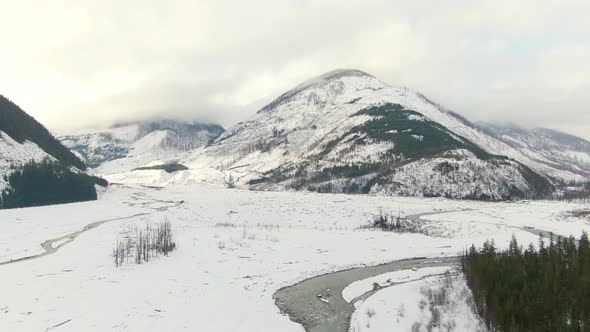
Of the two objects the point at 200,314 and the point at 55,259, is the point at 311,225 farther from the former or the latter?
the point at 200,314

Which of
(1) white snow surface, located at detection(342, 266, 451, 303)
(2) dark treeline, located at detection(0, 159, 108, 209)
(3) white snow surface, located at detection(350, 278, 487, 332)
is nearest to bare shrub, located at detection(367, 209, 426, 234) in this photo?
(1) white snow surface, located at detection(342, 266, 451, 303)

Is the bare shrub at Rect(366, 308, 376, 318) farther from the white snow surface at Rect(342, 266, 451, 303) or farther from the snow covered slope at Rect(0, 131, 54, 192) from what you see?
the snow covered slope at Rect(0, 131, 54, 192)

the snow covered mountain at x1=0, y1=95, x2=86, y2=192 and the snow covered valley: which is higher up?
the snow covered mountain at x1=0, y1=95, x2=86, y2=192

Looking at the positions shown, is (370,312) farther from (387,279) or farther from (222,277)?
(222,277)

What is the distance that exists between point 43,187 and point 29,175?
5.92m

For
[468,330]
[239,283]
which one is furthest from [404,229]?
[468,330]

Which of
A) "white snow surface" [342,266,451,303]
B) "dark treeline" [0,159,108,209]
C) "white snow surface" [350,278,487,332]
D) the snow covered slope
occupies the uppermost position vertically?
the snow covered slope

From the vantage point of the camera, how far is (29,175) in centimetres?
14338

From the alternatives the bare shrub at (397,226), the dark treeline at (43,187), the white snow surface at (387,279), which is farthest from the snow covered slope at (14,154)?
the white snow surface at (387,279)

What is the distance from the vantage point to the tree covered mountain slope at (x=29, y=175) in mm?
134625

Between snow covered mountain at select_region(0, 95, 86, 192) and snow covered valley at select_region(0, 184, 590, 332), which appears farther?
snow covered mountain at select_region(0, 95, 86, 192)

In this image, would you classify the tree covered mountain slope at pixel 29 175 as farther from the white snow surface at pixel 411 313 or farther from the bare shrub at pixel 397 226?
the white snow surface at pixel 411 313

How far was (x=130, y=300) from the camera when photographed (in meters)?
30.4

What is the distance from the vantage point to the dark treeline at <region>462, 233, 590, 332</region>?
78.5 ft
